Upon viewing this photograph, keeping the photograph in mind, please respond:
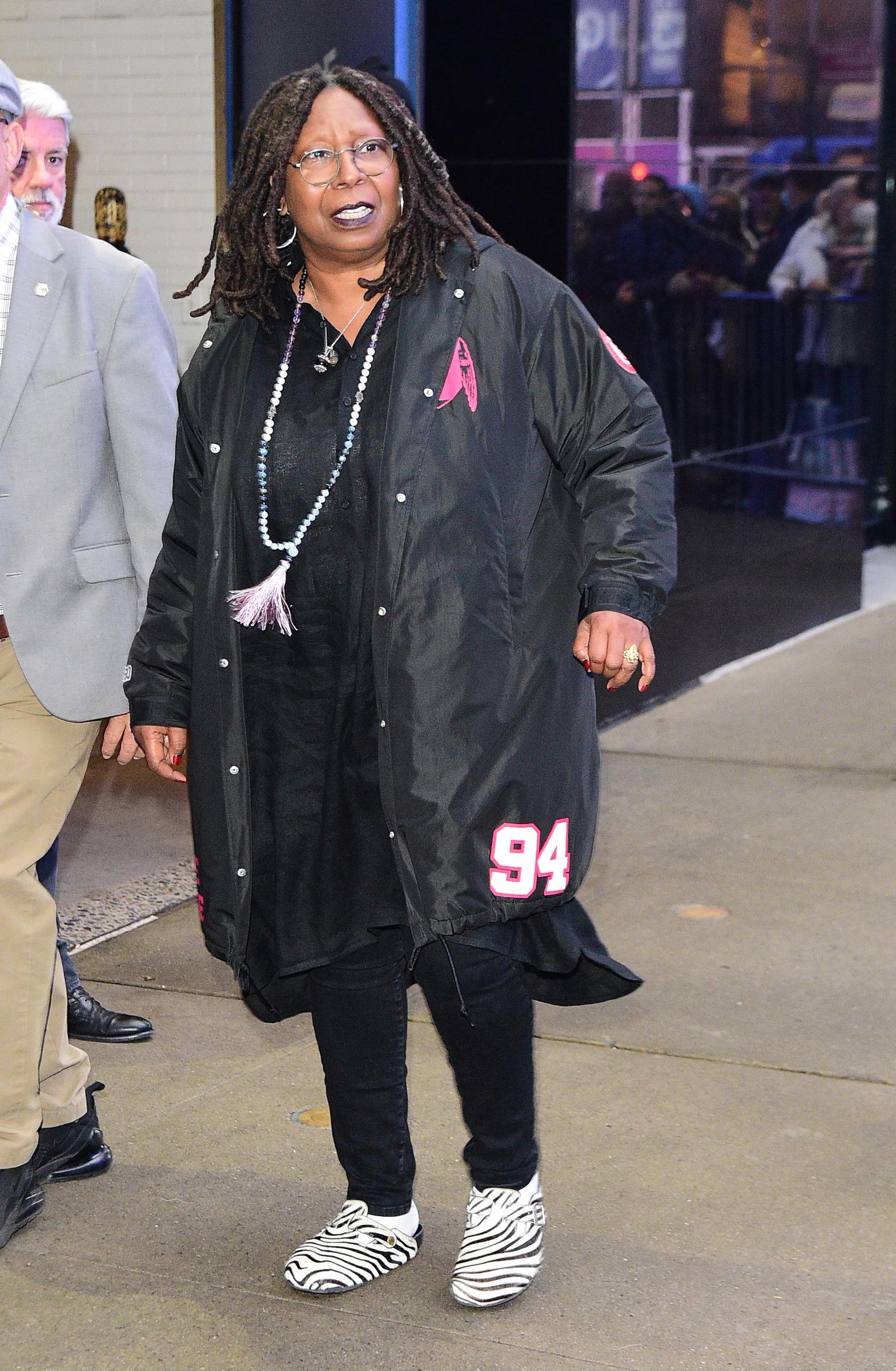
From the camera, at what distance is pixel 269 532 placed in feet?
10.0

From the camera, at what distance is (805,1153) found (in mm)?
3789

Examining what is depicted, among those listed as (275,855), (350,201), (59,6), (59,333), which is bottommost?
(275,855)

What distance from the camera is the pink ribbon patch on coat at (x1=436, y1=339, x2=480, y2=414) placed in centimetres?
296

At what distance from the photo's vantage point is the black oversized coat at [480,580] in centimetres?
295

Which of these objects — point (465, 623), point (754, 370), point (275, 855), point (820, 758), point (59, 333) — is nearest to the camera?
point (465, 623)

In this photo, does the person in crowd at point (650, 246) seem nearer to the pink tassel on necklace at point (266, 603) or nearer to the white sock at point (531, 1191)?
the pink tassel on necklace at point (266, 603)

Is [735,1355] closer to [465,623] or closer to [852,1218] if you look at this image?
[852,1218]

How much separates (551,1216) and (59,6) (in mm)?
4693

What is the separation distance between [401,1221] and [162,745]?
0.92 meters

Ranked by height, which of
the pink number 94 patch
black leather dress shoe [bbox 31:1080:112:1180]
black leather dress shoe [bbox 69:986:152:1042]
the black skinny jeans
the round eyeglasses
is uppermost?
the round eyeglasses

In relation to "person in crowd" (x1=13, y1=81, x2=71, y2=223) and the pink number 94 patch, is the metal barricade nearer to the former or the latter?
"person in crowd" (x1=13, y1=81, x2=71, y2=223)

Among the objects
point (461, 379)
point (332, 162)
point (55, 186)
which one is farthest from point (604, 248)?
point (461, 379)

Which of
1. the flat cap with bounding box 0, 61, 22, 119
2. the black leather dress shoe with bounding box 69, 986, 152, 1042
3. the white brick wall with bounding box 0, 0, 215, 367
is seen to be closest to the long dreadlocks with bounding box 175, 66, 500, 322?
the flat cap with bounding box 0, 61, 22, 119

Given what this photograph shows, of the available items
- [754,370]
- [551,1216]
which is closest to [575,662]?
[551,1216]
